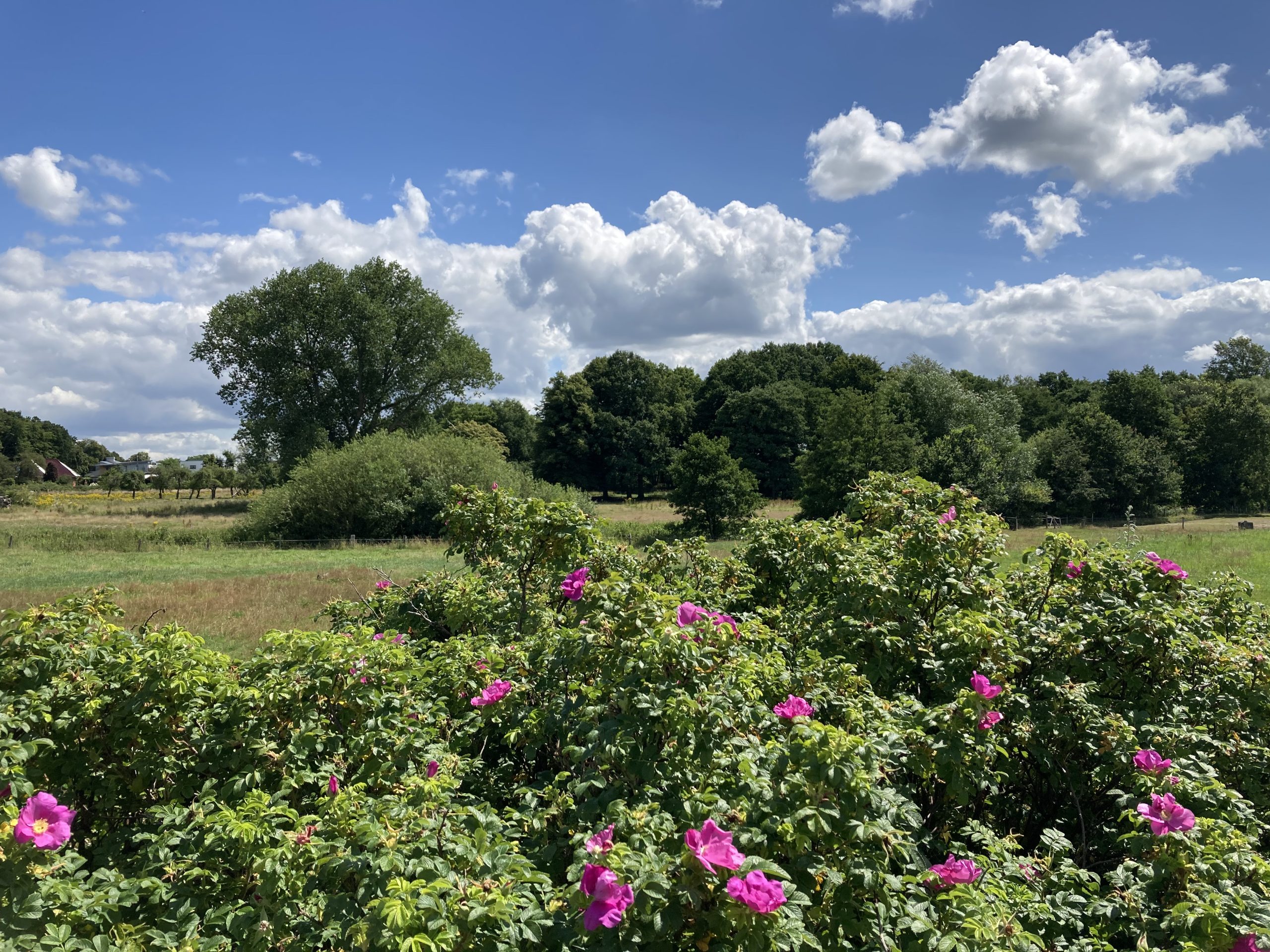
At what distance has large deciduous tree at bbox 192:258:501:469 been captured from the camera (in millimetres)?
51531

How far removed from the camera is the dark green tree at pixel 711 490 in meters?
37.0

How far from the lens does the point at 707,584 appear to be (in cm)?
592

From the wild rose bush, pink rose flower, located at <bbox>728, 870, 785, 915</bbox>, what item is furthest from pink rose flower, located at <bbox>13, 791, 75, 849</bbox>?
pink rose flower, located at <bbox>728, 870, 785, 915</bbox>

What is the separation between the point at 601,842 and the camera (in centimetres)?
208

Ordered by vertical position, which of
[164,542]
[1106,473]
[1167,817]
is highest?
[1106,473]

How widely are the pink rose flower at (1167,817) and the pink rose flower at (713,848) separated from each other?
185cm

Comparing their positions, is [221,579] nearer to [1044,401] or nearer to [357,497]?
[357,497]

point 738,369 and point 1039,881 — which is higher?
point 738,369

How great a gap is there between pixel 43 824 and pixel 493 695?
1757 millimetres

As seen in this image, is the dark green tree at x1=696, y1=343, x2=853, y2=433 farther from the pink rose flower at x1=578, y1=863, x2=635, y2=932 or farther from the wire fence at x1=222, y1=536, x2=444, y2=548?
the pink rose flower at x1=578, y1=863, x2=635, y2=932

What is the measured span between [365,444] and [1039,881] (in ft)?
126

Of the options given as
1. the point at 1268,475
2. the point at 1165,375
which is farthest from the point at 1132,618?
the point at 1165,375

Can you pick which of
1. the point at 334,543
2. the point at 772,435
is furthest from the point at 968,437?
the point at 334,543

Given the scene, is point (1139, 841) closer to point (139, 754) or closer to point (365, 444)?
point (139, 754)
